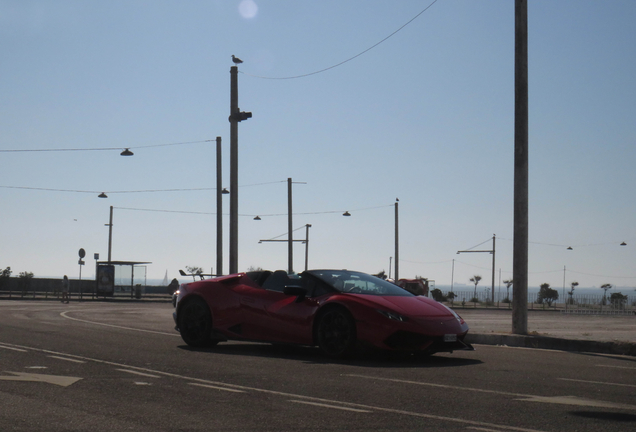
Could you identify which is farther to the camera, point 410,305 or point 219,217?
point 219,217

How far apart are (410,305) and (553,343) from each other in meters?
3.55

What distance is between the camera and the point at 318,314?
10312mm

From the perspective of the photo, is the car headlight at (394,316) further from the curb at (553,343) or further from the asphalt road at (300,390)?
the curb at (553,343)

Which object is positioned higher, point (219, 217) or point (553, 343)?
point (219, 217)

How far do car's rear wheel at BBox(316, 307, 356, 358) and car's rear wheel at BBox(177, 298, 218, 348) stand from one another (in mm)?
2225

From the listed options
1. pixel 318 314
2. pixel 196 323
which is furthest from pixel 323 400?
pixel 196 323

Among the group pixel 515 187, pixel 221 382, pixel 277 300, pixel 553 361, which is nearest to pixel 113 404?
pixel 221 382

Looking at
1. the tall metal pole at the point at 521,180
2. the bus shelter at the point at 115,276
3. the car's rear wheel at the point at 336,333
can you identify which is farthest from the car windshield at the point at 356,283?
the bus shelter at the point at 115,276

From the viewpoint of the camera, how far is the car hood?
32.0 ft

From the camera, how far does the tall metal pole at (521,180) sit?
1353 cm

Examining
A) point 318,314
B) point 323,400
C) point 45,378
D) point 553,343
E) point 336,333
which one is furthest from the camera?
point 553,343

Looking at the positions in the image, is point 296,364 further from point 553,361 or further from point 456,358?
point 553,361

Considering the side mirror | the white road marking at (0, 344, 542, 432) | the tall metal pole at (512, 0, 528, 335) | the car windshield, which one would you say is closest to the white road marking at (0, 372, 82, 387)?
the white road marking at (0, 344, 542, 432)

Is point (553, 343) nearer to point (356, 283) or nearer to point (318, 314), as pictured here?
point (356, 283)
